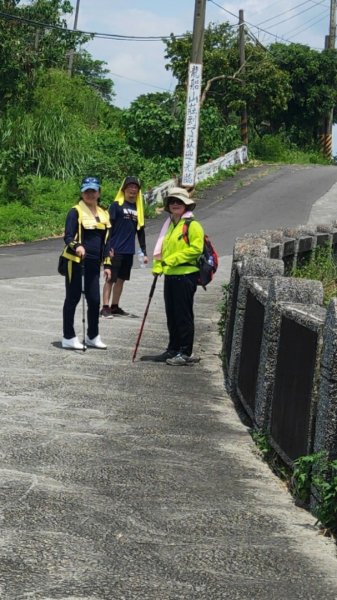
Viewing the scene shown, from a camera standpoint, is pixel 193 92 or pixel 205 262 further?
pixel 193 92

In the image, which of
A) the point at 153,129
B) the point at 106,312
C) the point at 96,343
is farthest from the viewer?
the point at 153,129

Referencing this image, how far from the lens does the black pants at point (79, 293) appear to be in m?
11.4

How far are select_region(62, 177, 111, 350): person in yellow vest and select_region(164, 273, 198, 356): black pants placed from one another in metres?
0.79

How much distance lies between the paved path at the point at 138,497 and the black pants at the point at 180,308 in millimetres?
559

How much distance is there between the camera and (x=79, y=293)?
1148cm

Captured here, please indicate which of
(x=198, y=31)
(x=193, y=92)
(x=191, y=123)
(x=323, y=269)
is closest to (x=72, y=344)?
(x=323, y=269)

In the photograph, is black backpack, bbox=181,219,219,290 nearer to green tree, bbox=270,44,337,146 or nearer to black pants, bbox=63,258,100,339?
black pants, bbox=63,258,100,339

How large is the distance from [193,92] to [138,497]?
2317 centimetres

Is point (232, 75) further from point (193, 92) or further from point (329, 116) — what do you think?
point (193, 92)

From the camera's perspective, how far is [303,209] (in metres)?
34.2

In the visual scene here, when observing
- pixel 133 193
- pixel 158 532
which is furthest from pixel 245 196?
pixel 158 532

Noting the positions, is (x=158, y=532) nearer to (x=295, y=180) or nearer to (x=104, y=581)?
(x=104, y=581)

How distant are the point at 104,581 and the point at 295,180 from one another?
38.2m

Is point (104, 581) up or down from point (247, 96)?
down
